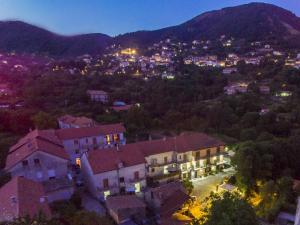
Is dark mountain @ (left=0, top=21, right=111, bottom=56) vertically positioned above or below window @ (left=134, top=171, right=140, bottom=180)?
above

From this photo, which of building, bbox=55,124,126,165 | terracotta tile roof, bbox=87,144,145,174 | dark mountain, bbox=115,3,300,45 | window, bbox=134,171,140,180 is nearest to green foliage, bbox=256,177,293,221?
window, bbox=134,171,140,180

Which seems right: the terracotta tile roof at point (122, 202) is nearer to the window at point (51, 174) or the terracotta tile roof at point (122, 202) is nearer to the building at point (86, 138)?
the window at point (51, 174)

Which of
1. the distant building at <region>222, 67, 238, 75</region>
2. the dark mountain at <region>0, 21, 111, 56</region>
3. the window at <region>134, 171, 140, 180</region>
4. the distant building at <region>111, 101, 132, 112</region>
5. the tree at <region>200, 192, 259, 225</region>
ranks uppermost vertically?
the dark mountain at <region>0, 21, 111, 56</region>

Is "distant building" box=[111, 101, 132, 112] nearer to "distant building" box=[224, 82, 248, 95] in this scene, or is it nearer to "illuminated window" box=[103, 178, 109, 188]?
"distant building" box=[224, 82, 248, 95]

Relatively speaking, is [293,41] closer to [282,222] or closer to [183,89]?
[183,89]

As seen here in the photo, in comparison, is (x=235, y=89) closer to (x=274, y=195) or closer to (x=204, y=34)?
(x=274, y=195)
